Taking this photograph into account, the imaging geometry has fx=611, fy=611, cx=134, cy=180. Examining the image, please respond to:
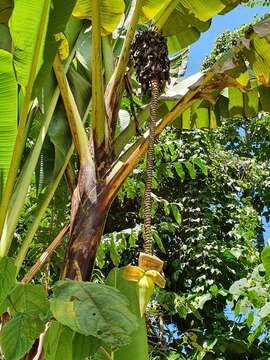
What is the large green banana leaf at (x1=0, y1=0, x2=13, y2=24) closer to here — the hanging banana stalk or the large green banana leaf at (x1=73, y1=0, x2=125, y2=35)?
the large green banana leaf at (x1=73, y1=0, x2=125, y2=35)

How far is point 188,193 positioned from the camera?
5.87 metres

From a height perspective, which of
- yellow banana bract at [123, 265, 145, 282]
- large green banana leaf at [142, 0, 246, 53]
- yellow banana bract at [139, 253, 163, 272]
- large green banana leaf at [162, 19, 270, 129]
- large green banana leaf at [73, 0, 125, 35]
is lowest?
yellow banana bract at [123, 265, 145, 282]

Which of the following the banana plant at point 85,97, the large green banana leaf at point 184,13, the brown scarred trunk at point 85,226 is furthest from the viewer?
the large green banana leaf at point 184,13

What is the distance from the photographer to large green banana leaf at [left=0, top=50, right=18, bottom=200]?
1.73 metres

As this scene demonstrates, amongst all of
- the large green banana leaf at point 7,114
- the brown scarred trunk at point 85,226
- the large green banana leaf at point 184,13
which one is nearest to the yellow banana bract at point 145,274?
the brown scarred trunk at point 85,226

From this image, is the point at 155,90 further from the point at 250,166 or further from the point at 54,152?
the point at 250,166

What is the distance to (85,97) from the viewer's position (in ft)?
7.47

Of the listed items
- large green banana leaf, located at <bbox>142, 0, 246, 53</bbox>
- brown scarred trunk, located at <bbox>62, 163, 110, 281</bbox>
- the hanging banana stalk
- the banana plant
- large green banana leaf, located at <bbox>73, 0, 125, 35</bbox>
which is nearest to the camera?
the hanging banana stalk

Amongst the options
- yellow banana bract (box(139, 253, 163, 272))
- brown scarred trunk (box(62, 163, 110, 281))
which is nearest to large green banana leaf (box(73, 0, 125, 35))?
brown scarred trunk (box(62, 163, 110, 281))

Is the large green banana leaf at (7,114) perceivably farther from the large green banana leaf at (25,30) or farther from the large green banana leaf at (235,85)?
the large green banana leaf at (235,85)

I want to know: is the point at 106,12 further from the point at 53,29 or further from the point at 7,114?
the point at 7,114

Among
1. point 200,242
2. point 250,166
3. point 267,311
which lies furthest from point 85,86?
point 250,166

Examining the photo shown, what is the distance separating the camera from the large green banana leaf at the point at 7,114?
5.68 ft

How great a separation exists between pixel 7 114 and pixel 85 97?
550mm
